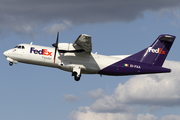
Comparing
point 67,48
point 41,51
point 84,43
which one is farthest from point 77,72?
point 41,51

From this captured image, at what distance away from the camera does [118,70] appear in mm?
35062

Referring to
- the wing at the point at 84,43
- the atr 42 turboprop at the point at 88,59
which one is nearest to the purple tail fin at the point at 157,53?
the atr 42 turboprop at the point at 88,59

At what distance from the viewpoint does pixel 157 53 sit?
3603 centimetres

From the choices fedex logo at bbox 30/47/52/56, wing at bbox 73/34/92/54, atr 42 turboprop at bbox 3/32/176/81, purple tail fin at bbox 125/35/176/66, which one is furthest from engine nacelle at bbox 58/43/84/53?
purple tail fin at bbox 125/35/176/66

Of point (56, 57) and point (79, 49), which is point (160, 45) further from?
point (56, 57)

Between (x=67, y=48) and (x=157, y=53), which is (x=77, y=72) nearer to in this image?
(x=67, y=48)

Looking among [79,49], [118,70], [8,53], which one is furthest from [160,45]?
[8,53]

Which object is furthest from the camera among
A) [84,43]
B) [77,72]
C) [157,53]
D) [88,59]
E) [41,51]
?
[157,53]

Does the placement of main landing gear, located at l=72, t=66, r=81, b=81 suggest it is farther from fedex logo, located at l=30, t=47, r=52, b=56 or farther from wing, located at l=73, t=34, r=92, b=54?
fedex logo, located at l=30, t=47, r=52, b=56

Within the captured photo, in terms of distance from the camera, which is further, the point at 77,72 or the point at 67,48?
the point at 77,72

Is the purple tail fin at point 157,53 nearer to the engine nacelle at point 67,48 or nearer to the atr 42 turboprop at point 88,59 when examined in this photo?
the atr 42 turboprop at point 88,59

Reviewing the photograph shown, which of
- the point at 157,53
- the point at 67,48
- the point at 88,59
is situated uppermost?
the point at 157,53

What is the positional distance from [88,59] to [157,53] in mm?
8162

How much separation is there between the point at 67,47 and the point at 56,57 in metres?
1.86
